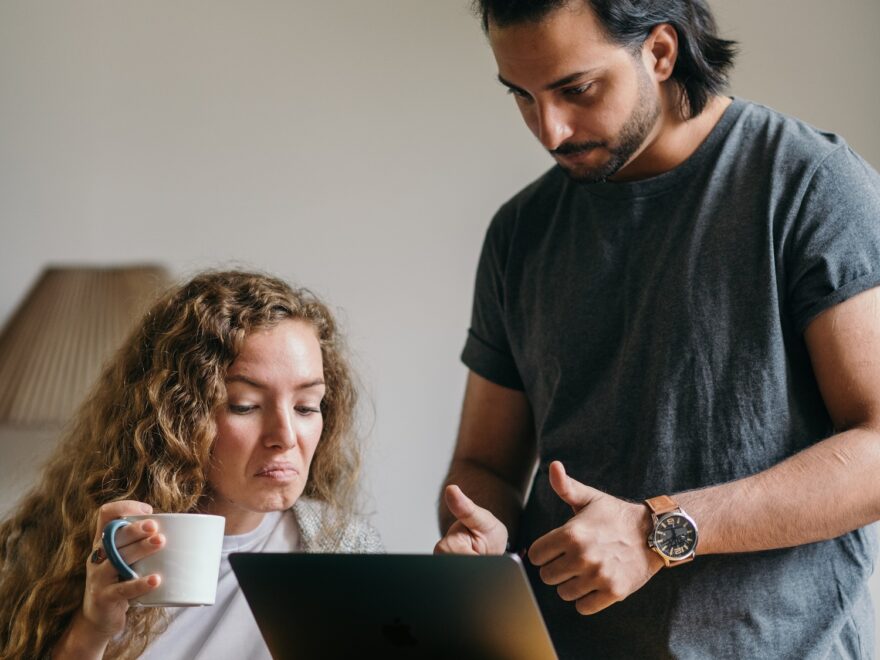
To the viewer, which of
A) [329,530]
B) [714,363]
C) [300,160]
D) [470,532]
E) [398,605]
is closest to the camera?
[398,605]

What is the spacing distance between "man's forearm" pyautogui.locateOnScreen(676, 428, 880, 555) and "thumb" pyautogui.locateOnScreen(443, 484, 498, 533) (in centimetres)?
20

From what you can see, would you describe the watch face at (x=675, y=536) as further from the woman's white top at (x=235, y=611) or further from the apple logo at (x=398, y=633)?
the woman's white top at (x=235, y=611)

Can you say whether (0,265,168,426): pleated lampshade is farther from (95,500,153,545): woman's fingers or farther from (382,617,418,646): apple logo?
(382,617,418,646): apple logo

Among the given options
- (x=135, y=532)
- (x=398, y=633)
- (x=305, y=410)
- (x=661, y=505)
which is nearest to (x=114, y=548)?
(x=135, y=532)

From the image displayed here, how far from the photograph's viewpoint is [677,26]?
4.29ft

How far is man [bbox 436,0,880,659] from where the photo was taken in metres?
1.07

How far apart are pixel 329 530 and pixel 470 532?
0.39m

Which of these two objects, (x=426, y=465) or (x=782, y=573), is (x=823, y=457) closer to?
(x=782, y=573)

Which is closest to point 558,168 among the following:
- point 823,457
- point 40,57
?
point 823,457

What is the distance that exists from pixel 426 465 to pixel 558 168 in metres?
0.79

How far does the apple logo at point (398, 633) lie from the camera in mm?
887

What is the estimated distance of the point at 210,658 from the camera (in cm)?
125

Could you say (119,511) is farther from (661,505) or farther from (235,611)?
(661,505)

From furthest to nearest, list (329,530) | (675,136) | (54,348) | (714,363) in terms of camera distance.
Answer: (54,348), (329,530), (675,136), (714,363)
